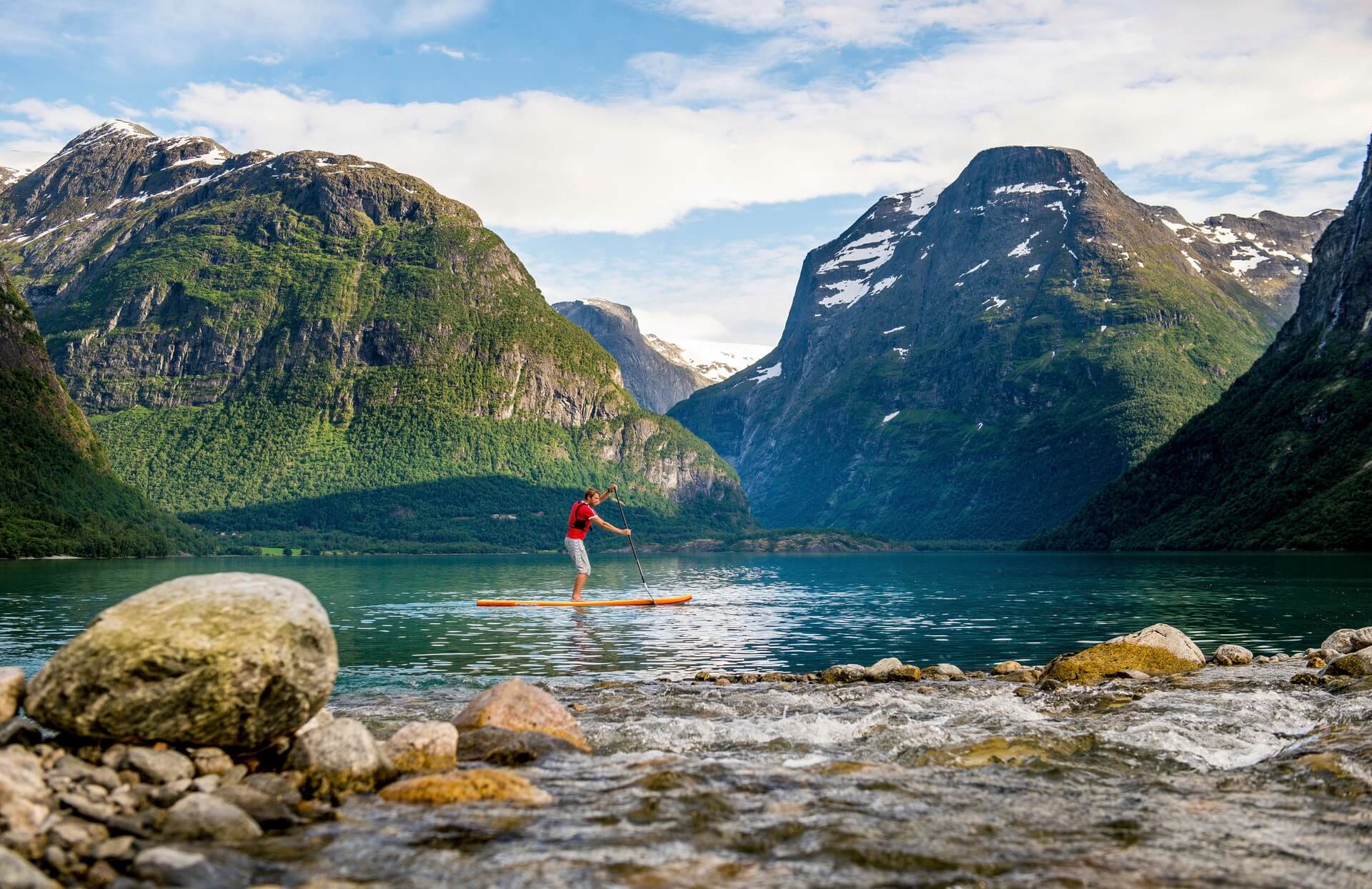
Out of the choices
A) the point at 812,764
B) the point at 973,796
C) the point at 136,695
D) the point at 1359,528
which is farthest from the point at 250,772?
the point at 1359,528

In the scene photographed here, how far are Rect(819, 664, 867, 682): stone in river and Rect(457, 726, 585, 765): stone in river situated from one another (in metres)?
12.9

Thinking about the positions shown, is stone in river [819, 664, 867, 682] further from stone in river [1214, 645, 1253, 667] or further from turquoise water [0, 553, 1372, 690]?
stone in river [1214, 645, 1253, 667]

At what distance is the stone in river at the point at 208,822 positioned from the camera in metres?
13.6

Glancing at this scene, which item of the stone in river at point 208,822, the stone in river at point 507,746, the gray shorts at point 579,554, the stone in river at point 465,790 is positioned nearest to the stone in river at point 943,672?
the stone in river at point 507,746

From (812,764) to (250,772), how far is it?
9308 millimetres

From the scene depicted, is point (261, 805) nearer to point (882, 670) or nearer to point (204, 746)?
point (204, 746)

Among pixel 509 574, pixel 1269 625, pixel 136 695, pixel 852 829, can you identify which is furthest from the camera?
pixel 509 574

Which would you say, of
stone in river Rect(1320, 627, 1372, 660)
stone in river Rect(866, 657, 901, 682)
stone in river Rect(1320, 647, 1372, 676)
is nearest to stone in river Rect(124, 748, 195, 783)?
stone in river Rect(866, 657, 901, 682)

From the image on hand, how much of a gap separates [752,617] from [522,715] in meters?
42.3

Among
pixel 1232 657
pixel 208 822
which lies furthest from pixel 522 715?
pixel 1232 657

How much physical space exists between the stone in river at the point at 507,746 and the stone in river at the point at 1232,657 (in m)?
24.1

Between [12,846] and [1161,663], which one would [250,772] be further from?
[1161,663]

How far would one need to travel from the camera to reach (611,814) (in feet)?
50.4

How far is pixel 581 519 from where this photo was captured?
50.1m
